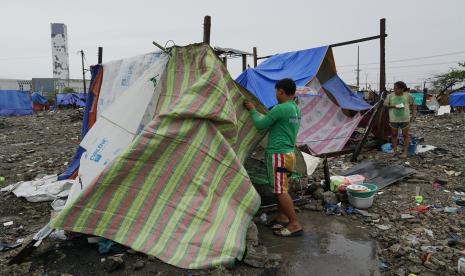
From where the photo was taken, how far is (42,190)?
5031 mm

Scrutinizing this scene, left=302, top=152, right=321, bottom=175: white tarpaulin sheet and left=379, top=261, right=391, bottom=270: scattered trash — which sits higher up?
left=302, top=152, right=321, bottom=175: white tarpaulin sheet

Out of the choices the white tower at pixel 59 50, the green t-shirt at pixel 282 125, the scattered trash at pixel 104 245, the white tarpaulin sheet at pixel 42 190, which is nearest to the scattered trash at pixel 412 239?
the green t-shirt at pixel 282 125

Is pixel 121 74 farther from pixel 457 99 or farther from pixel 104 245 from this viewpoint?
pixel 457 99

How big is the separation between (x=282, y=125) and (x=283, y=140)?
0.51ft

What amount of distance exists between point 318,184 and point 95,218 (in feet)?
10.4

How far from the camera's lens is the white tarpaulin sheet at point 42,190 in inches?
192

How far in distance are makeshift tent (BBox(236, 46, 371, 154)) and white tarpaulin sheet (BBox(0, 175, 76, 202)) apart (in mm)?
4250

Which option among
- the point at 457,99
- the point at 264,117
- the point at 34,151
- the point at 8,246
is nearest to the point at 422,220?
the point at 264,117

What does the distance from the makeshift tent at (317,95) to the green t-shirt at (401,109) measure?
2.32 feet

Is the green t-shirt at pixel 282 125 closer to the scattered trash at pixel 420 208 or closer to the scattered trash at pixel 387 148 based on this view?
the scattered trash at pixel 420 208

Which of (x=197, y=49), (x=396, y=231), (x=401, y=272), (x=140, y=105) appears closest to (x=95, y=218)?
(x=140, y=105)

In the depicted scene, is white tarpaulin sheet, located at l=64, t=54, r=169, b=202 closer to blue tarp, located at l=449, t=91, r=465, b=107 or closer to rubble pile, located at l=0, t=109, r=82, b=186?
rubble pile, located at l=0, t=109, r=82, b=186

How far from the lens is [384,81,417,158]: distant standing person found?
683 cm

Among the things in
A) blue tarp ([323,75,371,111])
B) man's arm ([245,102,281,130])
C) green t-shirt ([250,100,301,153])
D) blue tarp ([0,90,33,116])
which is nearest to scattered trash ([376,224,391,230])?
green t-shirt ([250,100,301,153])
